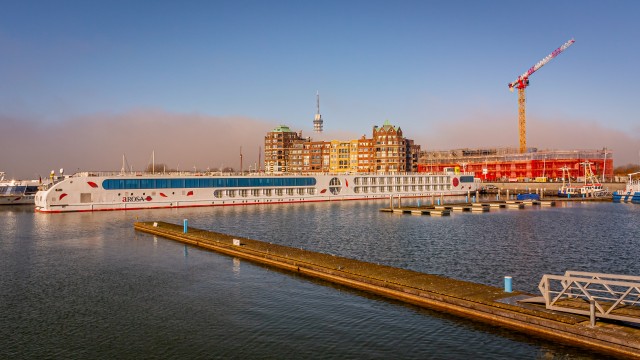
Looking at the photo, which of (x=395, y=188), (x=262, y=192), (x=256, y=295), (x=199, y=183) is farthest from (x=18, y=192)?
(x=256, y=295)

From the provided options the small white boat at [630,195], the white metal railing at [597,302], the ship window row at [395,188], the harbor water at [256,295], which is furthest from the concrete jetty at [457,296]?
the small white boat at [630,195]

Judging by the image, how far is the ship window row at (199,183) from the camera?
104 meters

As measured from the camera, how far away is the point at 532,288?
111 ft

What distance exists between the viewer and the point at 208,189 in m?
116

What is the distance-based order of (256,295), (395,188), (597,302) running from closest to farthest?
(597,302), (256,295), (395,188)

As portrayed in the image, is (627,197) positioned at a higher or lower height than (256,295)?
higher

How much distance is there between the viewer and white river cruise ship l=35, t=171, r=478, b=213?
325ft

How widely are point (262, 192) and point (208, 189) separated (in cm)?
1603

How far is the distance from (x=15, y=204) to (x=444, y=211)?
117 meters

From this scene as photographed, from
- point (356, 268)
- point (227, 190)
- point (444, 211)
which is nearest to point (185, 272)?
point (356, 268)

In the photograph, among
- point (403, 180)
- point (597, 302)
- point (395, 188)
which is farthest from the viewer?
point (403, 180)

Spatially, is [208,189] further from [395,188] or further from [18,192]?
[18,192]

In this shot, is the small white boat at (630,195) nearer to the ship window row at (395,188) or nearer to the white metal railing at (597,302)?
the ship window row at (395,188)

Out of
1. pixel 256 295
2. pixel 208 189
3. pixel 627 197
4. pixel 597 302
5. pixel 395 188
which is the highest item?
pixel 208 189
